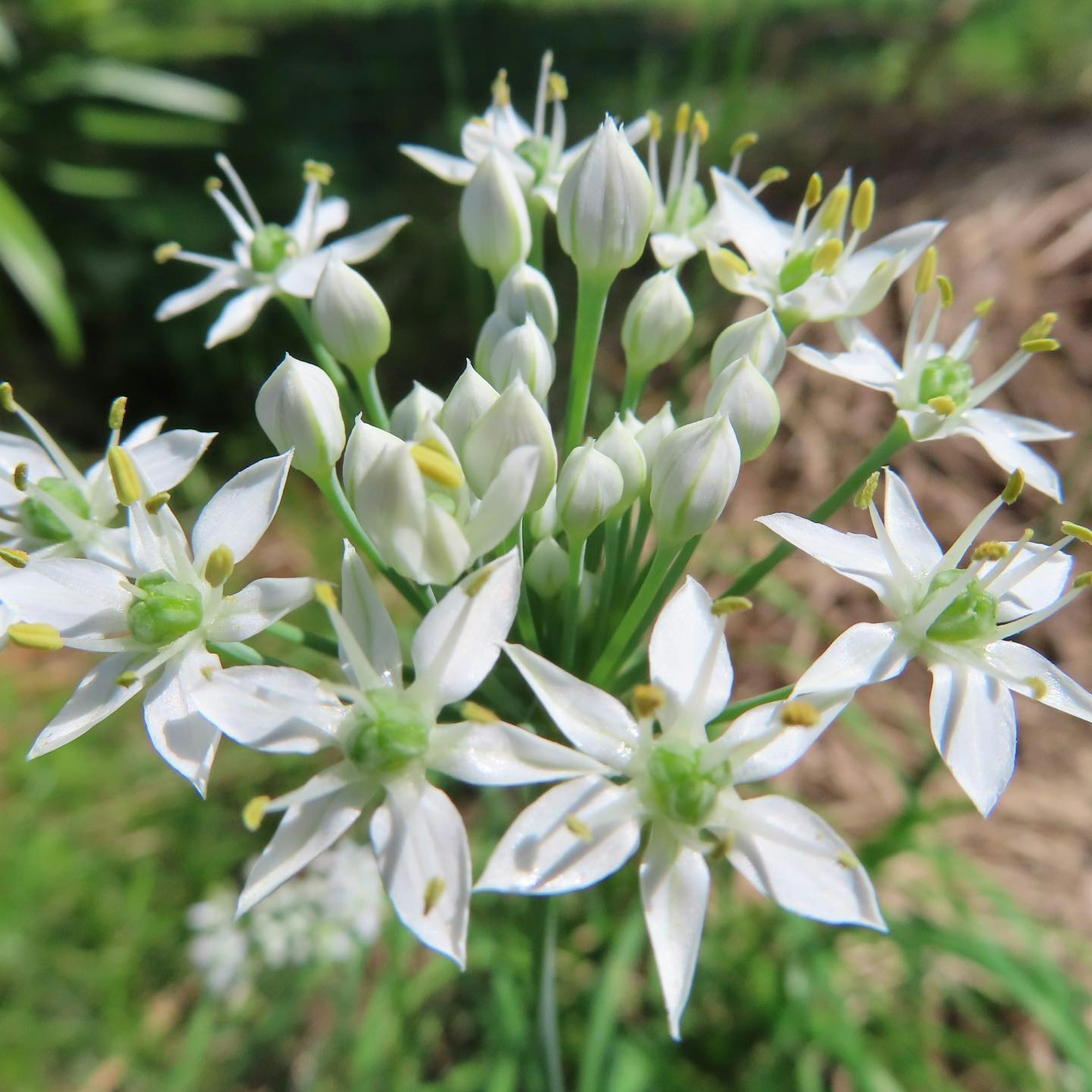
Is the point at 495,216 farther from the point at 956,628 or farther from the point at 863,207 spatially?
the point at 956,628

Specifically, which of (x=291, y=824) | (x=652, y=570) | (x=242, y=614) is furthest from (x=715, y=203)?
(x=291, y=824)

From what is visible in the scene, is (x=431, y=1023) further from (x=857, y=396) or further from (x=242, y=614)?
(x=857, y=396)

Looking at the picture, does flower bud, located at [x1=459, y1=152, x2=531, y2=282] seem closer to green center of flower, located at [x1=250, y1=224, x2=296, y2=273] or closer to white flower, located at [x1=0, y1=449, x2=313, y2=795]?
green center of flower, located at [x1=250, y1=224, x2=296, y2=273]

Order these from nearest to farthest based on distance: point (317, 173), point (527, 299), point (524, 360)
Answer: point (524, 360) < point (527, 299) < point (317, 173)

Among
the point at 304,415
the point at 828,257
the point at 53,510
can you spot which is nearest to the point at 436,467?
the point at 304,415

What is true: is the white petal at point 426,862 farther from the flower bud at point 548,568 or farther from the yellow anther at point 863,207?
the yellow anther at point 863,207

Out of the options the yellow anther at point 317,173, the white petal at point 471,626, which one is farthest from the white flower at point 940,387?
the yellow anther at point 317,173
